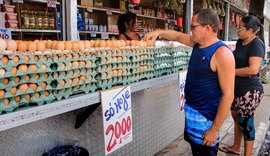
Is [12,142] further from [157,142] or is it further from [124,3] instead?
[124,3]

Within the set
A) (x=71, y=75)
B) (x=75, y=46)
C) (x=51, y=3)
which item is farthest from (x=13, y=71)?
(x=51, y=3)

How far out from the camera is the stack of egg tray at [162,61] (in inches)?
95.6

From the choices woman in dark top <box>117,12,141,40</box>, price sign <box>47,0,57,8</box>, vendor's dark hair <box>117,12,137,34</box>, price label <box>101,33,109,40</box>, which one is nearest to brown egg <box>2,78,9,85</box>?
woman in dark top <box>117,12,141,40</box>

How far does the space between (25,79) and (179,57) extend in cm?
188

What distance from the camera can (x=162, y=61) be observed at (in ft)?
8.29

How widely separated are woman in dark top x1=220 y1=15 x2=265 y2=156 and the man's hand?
3.75 feet

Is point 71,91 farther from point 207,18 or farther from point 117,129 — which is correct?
point 207,18

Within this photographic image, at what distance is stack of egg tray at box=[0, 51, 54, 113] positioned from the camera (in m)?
1.25

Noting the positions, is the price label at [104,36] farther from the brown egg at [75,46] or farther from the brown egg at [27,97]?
the brown egg at [27,97]

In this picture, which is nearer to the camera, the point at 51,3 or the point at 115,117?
the point at 115,117

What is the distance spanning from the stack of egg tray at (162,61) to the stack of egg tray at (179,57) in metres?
0.09

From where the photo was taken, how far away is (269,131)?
14.2 feet

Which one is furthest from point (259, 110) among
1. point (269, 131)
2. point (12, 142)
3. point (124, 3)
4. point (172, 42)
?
point (12, 142)

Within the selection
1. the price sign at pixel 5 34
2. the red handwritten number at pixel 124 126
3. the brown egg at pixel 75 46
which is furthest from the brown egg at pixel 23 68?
the price sign at pixel 5 34
